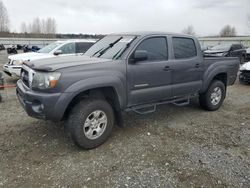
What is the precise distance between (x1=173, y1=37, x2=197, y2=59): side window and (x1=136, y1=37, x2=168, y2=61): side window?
305 millimetres

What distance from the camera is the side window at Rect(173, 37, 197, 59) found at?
502cm

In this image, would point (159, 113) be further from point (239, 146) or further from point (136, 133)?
point (239, 146)

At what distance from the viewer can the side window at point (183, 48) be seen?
198 inches

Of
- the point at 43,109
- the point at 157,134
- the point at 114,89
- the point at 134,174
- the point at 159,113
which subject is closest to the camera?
the point at 134,174

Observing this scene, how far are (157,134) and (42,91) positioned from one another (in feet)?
7.23

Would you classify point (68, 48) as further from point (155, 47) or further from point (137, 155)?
point (137, 155)

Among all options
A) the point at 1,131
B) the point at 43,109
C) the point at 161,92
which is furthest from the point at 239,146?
the point at 1,131

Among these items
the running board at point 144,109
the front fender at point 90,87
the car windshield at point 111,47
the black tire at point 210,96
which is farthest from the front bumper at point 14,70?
the black tire at point 210,96

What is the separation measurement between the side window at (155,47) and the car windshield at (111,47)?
0.27 metres

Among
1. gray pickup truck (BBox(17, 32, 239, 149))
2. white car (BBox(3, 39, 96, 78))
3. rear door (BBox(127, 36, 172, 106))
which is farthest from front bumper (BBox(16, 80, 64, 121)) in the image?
white car (BBox(3, 39, 96, 78))

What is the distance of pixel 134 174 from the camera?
3.23 meters

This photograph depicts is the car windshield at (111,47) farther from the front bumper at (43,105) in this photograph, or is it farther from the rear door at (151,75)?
the front bumper at (43,105)

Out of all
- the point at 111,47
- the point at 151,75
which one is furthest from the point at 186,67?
the point at 111,47

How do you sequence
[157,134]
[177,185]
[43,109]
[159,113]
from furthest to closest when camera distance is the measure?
Result: [159,113]
[157,134]
[43,109]
[177,185]
